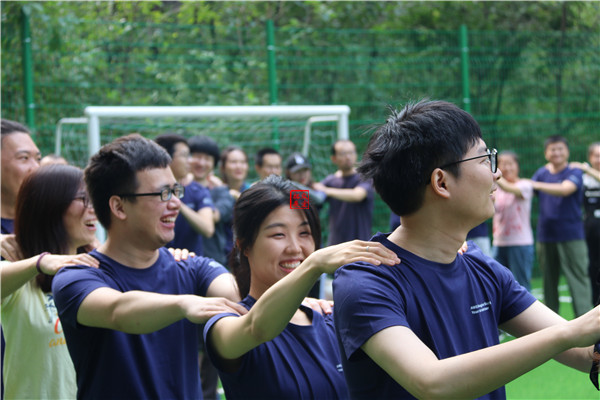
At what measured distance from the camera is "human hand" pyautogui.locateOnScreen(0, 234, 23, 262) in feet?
10.4

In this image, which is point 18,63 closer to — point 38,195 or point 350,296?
point 38,195

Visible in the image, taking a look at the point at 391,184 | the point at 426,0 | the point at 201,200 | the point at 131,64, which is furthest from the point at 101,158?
the point at 426,0

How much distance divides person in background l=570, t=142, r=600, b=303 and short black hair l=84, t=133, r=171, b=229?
20.9 feet

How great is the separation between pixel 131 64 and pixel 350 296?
6935mm

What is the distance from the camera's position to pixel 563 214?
27.4ft

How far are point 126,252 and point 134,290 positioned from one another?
0.15 m

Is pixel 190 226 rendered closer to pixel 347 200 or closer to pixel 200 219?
pixel 200 219

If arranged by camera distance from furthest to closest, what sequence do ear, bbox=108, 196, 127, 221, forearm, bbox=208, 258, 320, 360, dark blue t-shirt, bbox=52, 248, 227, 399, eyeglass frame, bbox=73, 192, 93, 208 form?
eyeglass frame, bbox=73, 192, 93, 208, ear, bbox=108, 196, 127, 221, dark blue t-shirt, bbox=52, 248, 227, 399, forearm, bbox=208, 258, 320, 360

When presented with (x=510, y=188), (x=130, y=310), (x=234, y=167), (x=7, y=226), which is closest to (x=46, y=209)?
(x=7, y=226)

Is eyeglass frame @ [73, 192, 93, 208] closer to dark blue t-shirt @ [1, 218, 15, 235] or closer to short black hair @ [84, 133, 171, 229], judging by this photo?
short black hair @ [84, 133, 171, 229]

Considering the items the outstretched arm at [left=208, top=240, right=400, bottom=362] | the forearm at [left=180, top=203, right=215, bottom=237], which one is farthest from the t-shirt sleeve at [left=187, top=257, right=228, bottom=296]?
the forearm at [left=180, top=203, right=215, bottom=237]

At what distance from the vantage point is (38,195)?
309cm

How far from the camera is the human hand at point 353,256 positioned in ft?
6.06

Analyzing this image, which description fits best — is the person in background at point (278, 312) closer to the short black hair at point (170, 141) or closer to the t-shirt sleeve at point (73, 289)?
the t-shirt sleeve at point (73, 289)
